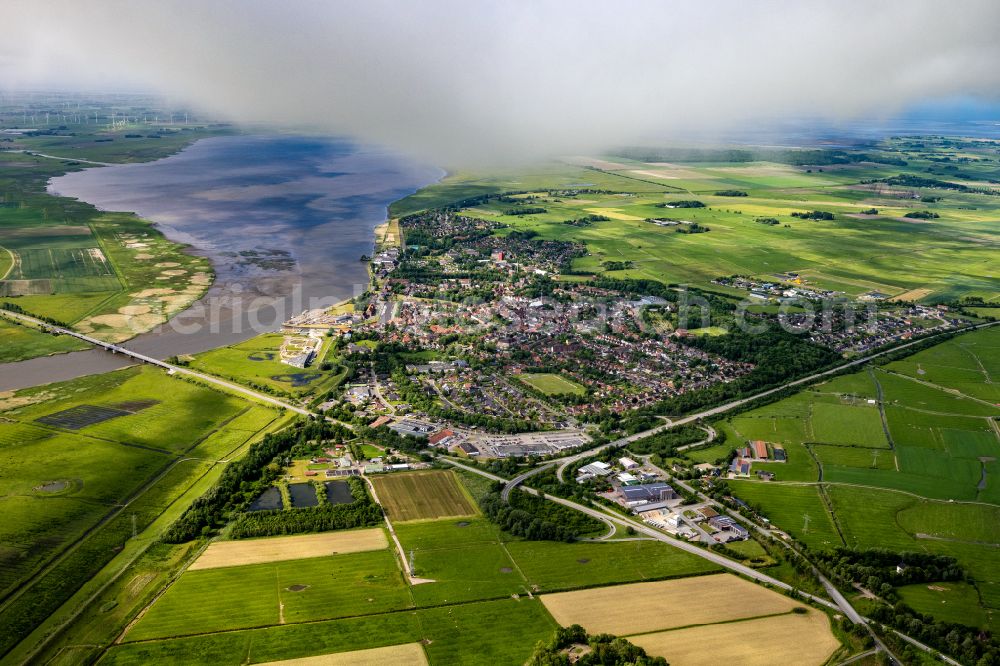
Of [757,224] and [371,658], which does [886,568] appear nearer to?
[371,658]

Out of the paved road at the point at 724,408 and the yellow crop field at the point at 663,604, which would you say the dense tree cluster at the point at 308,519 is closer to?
the yellow crop field at the point at 663,604

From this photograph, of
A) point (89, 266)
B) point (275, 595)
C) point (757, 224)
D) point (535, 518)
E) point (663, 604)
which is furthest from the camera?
point (757, 224)

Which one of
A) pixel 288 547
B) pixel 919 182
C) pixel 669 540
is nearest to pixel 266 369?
pixel 288 547

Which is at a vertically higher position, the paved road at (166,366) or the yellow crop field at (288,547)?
the paved road at (166,366)

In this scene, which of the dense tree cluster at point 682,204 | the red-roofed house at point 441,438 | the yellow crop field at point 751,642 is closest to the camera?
the yellow crop field at point 751,642

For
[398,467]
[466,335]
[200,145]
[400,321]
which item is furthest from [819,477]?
[200,145]

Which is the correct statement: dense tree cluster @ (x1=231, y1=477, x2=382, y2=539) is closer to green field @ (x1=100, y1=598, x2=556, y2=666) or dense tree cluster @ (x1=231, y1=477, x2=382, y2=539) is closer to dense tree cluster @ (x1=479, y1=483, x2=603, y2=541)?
dense tree cluster @ (x1=479, y1=483, x2=603, y2=541)

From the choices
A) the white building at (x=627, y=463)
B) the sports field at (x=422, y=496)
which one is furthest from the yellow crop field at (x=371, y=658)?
the white building at (x=627, y=463)
